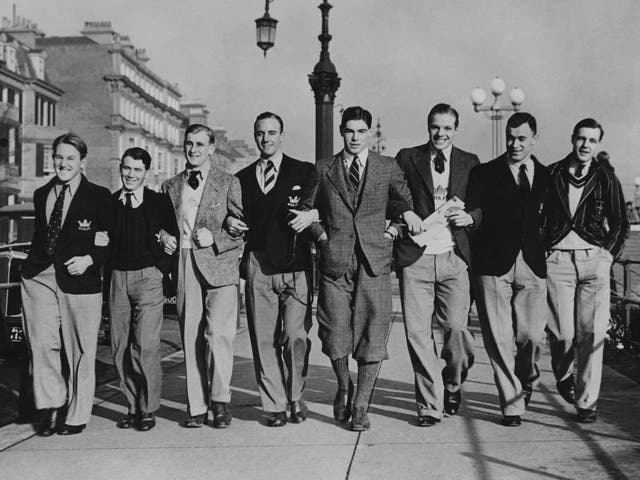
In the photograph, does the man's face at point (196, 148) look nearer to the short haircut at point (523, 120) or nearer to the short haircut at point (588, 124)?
the short haircut at point (523, 120)

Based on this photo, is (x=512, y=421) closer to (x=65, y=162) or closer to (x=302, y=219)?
(x=302, y=219)

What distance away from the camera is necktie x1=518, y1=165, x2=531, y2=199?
5965mm

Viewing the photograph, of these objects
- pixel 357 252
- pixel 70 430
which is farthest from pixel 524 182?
pixel 70 430

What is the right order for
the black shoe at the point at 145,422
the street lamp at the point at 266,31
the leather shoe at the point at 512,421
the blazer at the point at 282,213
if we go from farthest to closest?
the street lamp at the point at 266,31 → the blazer at the point at 282,213 → the black shoe at the point at 145,422 → the leather shoe at the point at 512,421

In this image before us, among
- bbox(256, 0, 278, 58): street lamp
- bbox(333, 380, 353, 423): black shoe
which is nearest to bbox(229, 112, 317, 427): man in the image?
bbox(333, 380, 353, 423): black shoe

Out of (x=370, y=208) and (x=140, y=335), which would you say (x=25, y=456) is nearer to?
(x=140, y=335)

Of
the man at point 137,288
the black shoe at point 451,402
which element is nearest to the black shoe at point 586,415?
the black shoe at point 451,402

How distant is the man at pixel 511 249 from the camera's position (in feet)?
19.5

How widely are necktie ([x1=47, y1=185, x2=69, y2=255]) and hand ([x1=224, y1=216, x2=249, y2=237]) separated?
110 centimetres

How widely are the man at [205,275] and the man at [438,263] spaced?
3.89 feet

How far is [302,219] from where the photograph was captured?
18.6ft

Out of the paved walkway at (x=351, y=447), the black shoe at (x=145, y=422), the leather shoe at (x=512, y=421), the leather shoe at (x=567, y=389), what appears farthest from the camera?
the leather shoe at (x=567, y=389)

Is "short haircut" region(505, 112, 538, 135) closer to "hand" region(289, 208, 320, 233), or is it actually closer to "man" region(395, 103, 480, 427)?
"man" region(395, 103, 480, 427)

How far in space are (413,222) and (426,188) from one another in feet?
1.21
